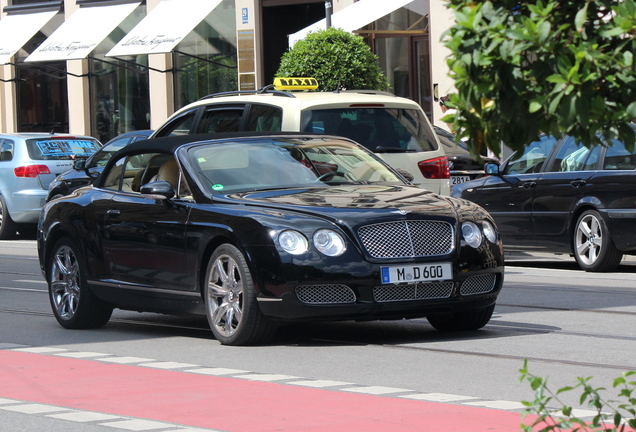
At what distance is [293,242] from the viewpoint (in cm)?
817

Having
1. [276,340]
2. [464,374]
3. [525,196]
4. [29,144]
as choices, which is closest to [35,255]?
[29,144]

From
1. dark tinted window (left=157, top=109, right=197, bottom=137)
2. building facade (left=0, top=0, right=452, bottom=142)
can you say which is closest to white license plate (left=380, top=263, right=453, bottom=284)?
dark tinted window (left=157, top=109, right=197, bottom=137)

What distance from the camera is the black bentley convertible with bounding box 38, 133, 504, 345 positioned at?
8164mm

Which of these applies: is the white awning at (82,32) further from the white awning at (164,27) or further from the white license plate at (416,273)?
the white license plate at (416,273)

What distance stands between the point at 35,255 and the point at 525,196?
715 centimetres

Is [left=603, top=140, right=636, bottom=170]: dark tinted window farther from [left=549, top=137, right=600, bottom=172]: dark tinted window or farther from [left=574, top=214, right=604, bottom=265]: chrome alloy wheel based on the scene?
[left=574, top=214, right=604, bottom=265]: chrome alloy wheel

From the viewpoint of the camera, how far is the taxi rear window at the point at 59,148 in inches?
826

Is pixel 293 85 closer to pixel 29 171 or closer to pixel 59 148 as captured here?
pixel 29 171

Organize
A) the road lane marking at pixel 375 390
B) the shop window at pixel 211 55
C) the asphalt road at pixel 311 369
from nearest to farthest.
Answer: the asphalt road at pixel 311 369, the road lane marking at pixel 375 390, the shop window at pixel 211 55

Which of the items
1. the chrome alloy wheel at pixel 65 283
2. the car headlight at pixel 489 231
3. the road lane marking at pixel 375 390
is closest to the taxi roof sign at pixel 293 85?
the chrome alloy wheel at pixel 65 283

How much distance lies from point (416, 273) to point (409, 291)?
126 millimetres

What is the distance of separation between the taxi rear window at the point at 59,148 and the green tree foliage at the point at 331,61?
12.1 feet

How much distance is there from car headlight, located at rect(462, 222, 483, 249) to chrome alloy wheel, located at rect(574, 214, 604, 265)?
519 centimetres

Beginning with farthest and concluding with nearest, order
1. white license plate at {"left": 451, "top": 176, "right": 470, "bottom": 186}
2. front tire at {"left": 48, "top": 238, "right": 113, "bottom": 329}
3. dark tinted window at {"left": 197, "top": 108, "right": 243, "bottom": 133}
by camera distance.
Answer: white license plate at {"left": 451, "top": 176, "right": 470, "bottom": 186}
dark tinted window at {"left": 197, "top": 108, "right": 243, "bottom": 133}
front tire at {"left": 48, "top": 238, "right": 113, "bottom": 329}
